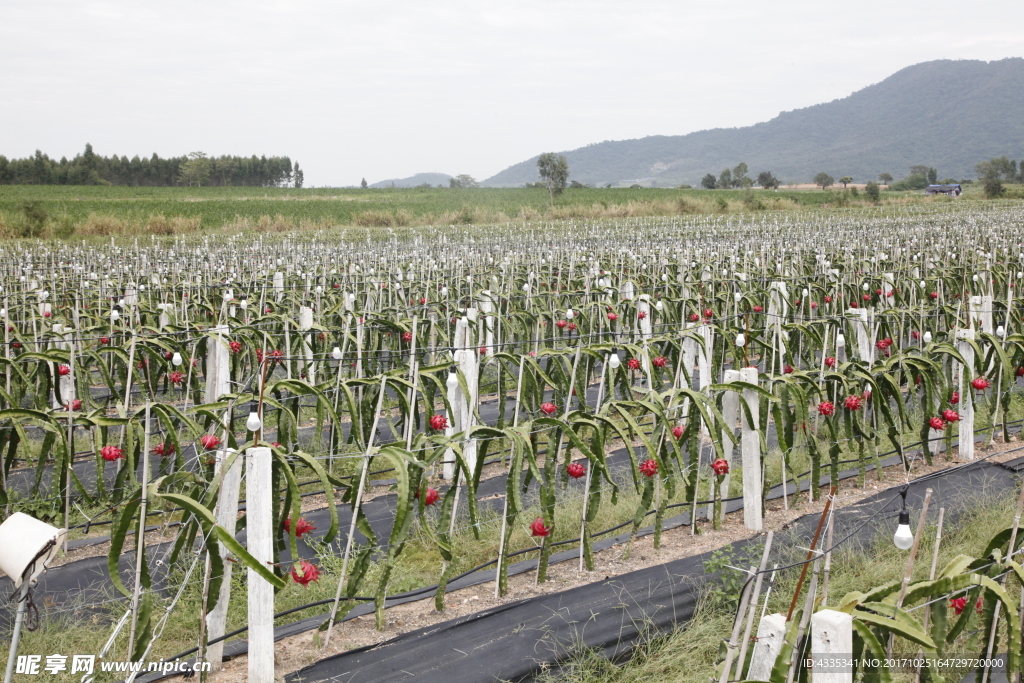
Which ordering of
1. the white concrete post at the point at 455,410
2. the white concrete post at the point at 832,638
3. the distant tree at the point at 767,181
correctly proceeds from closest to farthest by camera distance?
the white concrete post at the point at 832,638 → the white concrete post at the point at 455,410 → the distant tree at the point at 767,181

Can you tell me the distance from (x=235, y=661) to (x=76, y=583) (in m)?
1.65

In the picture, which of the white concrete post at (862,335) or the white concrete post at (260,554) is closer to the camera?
the white concrete post at (260,554)

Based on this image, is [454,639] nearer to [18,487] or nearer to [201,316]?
[18,487]

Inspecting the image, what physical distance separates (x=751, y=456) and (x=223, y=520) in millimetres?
3418

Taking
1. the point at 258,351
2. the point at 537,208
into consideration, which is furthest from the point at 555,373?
the point at 537,208

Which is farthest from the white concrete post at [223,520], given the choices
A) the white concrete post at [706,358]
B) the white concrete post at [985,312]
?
the white concrete post at [985,312]

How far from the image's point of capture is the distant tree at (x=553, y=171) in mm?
48125

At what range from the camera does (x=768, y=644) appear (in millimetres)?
2508

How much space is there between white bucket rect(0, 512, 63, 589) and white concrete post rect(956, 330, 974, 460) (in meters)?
6.66

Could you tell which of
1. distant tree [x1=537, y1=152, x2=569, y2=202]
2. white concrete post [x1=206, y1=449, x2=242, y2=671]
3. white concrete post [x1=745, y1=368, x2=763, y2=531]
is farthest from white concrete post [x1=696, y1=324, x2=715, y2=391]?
distant tree [x1=537, y1=152, x2=569, y2=202]

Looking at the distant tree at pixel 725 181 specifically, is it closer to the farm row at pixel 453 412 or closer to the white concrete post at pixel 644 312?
the farm row at pixel 453 412

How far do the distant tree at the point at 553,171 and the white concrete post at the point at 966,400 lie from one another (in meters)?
41.9

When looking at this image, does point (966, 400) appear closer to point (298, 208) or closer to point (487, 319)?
point (487, 319)

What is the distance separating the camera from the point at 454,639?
395 cm
